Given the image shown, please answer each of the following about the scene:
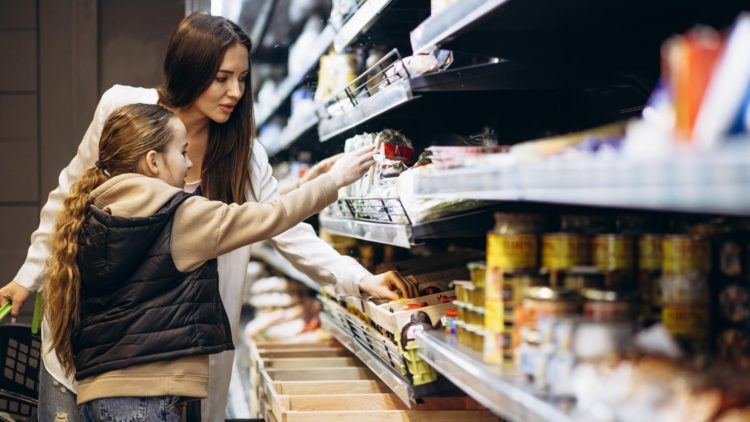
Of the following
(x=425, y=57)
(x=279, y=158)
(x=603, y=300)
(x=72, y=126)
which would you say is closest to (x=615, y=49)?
(x=425, y=57)

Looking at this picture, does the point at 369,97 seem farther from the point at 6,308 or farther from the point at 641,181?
the point at 641,181

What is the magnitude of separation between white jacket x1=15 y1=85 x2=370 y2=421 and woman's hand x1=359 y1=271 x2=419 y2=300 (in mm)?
56

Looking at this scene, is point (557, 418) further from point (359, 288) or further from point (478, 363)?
point (359, 288)

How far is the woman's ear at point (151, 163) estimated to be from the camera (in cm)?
243

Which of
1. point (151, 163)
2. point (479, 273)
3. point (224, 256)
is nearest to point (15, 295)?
point (224, 256)

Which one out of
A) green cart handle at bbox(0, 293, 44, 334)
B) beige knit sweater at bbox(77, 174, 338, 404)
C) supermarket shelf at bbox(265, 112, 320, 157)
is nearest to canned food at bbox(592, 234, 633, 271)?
beige knit sweater at bbox(77, 174, 338, 404)

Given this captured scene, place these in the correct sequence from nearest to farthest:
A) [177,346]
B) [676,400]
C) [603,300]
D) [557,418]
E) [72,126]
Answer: [676,400] → [557,418] → [603,300] → [177,346] → [72,126]

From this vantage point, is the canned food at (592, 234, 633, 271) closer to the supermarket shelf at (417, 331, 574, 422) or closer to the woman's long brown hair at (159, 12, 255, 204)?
the supermarket shelf at (417, 331, 574, 422)

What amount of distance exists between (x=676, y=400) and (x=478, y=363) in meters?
0.61

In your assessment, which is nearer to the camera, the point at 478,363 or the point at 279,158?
the point at 478,363

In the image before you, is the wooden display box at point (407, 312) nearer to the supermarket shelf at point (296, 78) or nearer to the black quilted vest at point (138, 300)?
the black quilted vest at point (138, 300)

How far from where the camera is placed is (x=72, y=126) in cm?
410

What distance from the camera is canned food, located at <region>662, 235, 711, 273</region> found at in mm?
1384

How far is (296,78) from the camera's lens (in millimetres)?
4688
